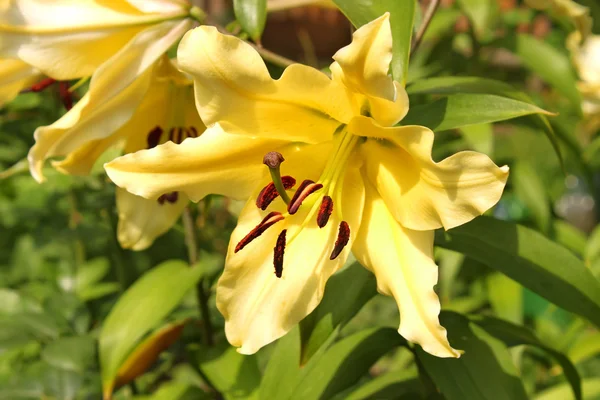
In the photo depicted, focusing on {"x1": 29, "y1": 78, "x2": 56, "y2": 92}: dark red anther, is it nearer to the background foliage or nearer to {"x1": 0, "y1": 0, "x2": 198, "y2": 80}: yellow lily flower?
{"x1": 0, "y1": 0, "x2": 198, "y2": 80}: yellow lily flower

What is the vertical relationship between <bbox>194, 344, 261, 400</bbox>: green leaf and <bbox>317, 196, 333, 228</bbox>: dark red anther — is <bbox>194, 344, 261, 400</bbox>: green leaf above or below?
below

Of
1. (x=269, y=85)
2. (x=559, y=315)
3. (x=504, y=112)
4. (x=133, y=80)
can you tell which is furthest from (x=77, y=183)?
(x=559, y=315)

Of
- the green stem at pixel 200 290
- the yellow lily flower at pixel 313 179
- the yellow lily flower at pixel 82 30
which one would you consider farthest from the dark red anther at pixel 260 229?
the green stem at pixel 200 290

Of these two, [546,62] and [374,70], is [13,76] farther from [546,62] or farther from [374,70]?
[546,62]

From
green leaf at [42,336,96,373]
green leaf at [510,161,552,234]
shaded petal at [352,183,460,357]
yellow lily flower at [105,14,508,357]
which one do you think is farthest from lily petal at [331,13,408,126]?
green leaf at [510,161,552,234]

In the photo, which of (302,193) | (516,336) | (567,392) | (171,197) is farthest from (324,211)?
(567,392)

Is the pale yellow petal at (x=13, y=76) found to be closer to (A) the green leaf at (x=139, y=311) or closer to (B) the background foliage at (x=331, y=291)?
(B) the background foliage at (x=331, y=291)

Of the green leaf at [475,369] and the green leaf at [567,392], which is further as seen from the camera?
the green leaf at [567,392]
